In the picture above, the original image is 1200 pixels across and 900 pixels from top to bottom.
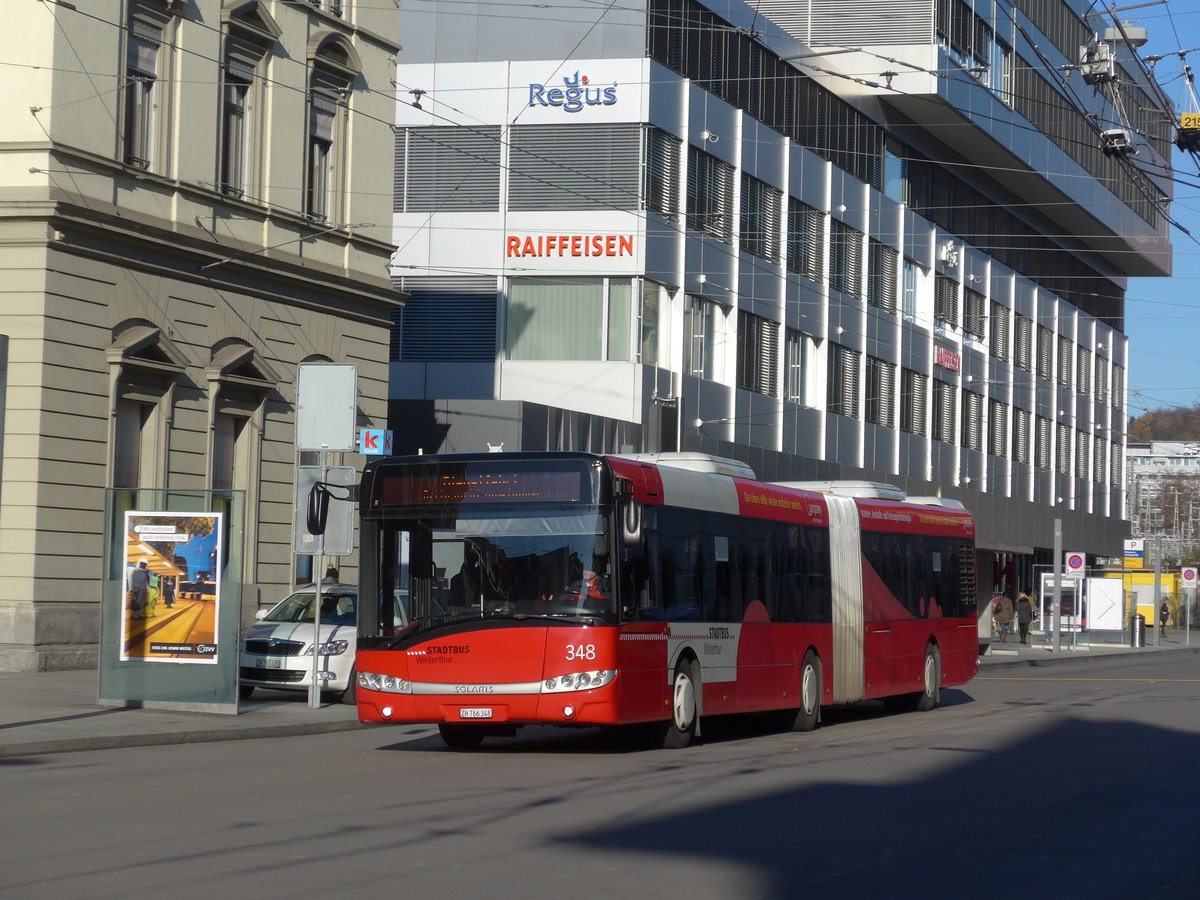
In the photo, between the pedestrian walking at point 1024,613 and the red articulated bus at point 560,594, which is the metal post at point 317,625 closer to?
the red articulated bus at point 560,594

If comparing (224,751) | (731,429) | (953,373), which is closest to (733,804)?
(224,751)

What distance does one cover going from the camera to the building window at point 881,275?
169 ft

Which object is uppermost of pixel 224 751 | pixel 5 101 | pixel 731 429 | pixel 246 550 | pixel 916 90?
pixel 916 90

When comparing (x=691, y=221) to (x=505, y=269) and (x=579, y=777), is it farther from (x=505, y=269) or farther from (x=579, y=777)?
(x=579, y=777)

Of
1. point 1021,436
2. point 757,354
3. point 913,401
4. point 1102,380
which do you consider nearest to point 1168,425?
point 1102,380

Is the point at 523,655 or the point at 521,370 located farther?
the point at 521,370

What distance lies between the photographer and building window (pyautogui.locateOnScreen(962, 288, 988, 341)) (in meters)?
59.2

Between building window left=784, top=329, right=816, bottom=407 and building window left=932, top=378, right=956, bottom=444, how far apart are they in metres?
10.4

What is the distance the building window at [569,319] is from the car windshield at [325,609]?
17660mm

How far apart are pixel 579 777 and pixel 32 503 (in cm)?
1219

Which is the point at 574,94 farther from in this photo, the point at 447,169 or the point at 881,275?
the point at 881,275

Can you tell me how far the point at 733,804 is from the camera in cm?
1184

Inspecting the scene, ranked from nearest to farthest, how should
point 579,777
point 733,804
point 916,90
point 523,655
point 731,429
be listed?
point 733,804, point 579,777, point 523,655, point 731,429, point 916,90

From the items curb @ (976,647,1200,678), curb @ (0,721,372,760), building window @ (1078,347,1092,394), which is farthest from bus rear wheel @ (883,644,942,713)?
building window @ (1078,347,1092,394)
